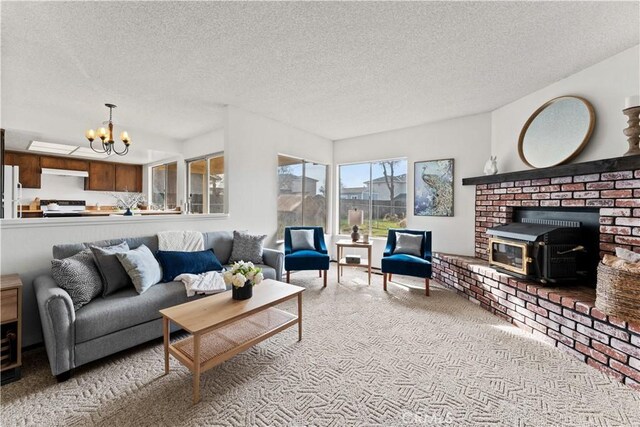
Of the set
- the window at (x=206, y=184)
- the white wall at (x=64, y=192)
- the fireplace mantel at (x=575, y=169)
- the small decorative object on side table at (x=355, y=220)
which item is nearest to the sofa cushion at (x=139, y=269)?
the window at (x=206, y=184)

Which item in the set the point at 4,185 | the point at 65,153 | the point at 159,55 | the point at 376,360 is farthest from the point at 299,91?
the point at 65,153

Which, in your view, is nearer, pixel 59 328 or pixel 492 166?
pixel 59 328

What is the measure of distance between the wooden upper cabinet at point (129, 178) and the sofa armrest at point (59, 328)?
5.19 meters

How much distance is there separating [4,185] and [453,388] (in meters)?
5.94

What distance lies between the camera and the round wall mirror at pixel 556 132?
255 centimetres

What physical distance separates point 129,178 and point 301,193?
4294 millimetres

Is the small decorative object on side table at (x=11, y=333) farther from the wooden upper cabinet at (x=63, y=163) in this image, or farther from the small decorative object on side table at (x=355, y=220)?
the wooden upper cabinet at (x=63, y=163)

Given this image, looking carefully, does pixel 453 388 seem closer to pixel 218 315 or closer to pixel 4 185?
pixel 218 315

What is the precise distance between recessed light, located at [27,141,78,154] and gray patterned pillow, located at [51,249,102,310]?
153 inches

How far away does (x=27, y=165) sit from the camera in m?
4.95

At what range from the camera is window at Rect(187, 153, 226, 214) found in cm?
474

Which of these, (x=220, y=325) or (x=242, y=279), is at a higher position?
(x=242, y=279)

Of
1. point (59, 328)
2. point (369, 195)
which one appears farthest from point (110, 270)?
point (369, 195)

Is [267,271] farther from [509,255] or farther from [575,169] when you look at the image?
[575,169]
